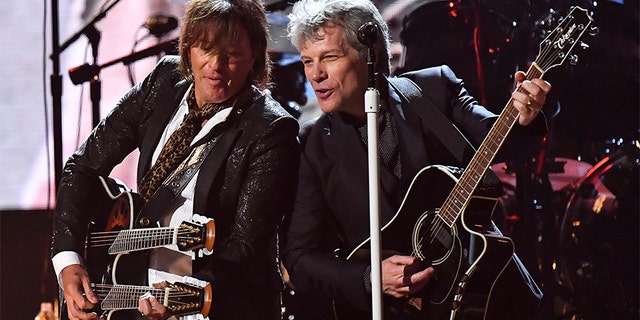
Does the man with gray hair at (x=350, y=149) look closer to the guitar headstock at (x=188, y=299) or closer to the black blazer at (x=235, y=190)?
the black blazer at (x=235, y=190)

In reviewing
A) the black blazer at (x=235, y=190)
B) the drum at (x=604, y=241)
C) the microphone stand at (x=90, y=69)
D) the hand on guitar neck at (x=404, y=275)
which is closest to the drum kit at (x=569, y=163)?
the drum at (x=604, y=241)

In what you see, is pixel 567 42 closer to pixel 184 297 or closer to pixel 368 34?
pixel 368 34

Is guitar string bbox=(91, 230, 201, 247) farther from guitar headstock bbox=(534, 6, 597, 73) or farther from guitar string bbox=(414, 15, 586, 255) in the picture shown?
guitar headstock bbox=(534, 6, 597, 73)

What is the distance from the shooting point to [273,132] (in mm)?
2924

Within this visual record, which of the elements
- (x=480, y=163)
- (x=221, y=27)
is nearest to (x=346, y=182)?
(x=480, y=163)

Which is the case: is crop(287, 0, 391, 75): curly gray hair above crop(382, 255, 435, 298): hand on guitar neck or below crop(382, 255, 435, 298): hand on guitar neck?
above

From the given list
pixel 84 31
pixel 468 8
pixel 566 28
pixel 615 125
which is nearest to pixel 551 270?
pixel 615 125

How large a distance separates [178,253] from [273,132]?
1.71 feet

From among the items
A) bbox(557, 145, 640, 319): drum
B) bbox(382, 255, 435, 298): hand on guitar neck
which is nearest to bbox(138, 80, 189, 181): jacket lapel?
bbox(382, 255, 435, 298): hand on guitar neck

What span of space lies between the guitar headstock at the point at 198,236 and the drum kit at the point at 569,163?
183 centimetres

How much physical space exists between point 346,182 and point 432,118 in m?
0.39

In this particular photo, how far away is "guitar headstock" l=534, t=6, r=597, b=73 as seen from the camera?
2.61 m

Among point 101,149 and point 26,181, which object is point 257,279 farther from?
point 26,181

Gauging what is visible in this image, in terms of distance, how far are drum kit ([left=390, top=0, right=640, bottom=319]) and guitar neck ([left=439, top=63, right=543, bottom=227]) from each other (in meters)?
1.45
